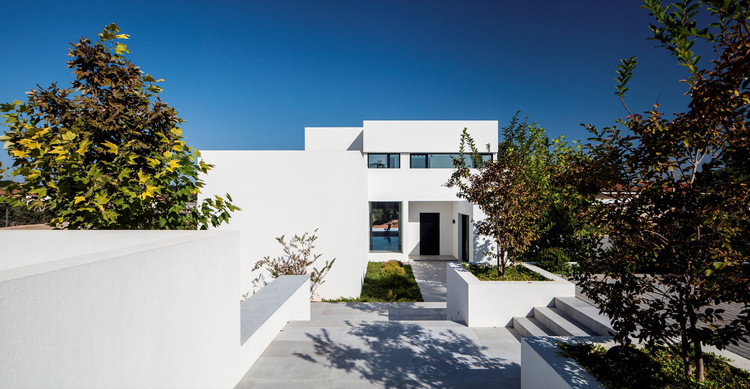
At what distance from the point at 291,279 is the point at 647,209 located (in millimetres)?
6323

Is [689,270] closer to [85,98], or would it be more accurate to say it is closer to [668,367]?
[668,367]

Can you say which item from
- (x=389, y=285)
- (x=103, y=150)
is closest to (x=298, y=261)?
(x=389, y=285)

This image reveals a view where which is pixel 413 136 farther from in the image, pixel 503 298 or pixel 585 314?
pixel 585 314

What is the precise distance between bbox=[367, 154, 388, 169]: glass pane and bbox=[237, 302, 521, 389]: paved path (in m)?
10.4

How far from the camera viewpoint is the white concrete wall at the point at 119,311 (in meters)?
1.30

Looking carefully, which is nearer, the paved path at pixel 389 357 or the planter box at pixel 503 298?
the paved path at pixel 389 357

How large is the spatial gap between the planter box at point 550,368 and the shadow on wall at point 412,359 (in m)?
0.53

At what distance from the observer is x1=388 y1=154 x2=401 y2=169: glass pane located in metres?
16.0

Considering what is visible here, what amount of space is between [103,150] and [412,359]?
4.70 m

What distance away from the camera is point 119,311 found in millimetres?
1835

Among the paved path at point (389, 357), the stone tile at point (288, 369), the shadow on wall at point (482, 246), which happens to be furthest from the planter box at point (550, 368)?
the shadow on wall at point (482, 246)

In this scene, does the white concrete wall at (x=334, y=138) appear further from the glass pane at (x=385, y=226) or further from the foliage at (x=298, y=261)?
the foliage at (x=298, y=261)

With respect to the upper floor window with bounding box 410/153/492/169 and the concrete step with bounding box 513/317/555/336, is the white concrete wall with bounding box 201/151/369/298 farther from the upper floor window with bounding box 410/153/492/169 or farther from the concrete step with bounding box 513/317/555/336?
the upper floor window with bounding box 410/153/492/169

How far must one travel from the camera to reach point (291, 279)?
23.1ft
